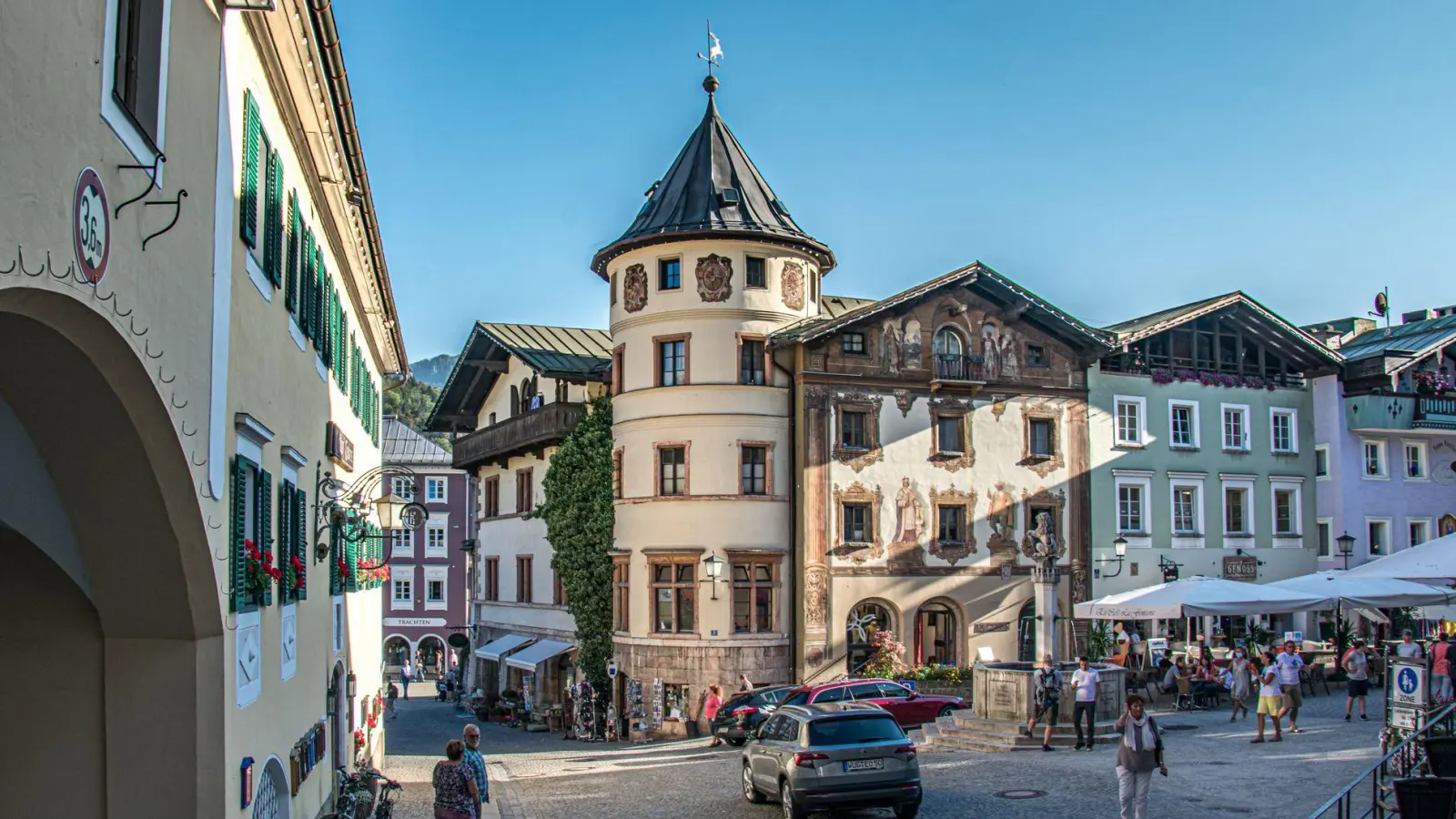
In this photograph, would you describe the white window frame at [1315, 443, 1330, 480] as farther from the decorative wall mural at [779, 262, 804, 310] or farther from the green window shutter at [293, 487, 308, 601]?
the green window shutter at [293, 487, 308, 601]

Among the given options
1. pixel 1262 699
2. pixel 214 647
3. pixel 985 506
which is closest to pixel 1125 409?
pixel 985 506

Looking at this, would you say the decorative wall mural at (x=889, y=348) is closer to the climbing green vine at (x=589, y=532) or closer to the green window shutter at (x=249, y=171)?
the climbing green vine at (x=589, y=532)

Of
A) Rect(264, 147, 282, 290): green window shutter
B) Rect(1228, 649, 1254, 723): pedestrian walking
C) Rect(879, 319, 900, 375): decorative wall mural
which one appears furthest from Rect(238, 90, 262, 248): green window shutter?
Rect(879, 319, 900, 375): decorative wall mural

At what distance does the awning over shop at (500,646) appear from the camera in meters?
48.9

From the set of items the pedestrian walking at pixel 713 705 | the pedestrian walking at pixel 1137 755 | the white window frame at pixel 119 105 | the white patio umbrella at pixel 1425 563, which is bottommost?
the pedestrian walking at pixel 713 705

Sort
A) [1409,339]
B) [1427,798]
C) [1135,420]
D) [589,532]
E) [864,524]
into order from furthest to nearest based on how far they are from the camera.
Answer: [1409,339]
[1135,420]
[589,532]
[864,524]
[1427,798]

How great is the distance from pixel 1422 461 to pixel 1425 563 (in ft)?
84.0

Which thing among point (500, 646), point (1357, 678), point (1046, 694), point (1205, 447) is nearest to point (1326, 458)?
point (1205, 447)

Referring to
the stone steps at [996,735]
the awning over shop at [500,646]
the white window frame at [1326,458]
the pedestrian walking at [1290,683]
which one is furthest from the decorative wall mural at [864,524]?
the white window frame at [1326,458]

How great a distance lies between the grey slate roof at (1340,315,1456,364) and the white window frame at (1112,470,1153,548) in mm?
9059

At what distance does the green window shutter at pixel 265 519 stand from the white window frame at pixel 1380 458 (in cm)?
4168

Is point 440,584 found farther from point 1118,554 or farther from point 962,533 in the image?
point 1118,554

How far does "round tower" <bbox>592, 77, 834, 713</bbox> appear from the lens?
37969 mm

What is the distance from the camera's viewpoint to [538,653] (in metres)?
45.7
